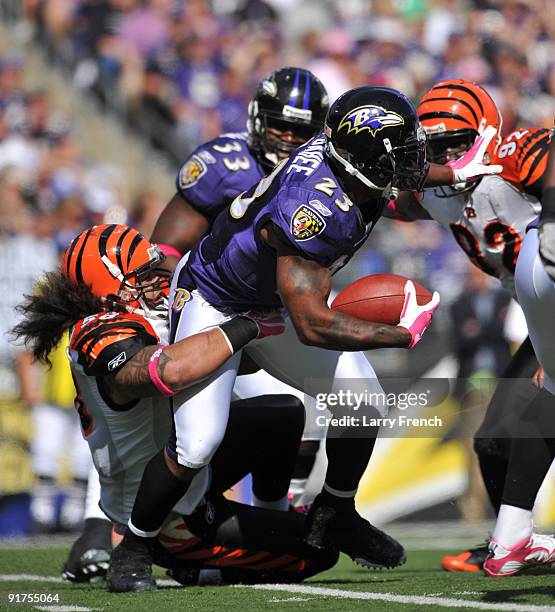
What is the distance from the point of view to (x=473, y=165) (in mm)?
4336

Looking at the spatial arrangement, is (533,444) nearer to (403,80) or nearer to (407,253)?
(407,253)

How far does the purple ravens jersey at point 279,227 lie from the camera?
3588 millimetres

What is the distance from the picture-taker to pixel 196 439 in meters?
3.81

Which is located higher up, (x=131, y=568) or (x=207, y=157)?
(x=207, y=157)

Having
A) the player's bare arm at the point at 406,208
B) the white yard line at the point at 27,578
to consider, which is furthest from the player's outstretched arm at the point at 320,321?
the white yard line at the point at 27,578

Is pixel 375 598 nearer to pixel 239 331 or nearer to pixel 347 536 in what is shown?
pixel 347 536

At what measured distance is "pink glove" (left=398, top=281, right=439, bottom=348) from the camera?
3.62 meters

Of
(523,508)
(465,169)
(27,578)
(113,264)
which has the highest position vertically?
(465,169)

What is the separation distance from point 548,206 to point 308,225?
786 millimetres

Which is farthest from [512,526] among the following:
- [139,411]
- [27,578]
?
[27,578]

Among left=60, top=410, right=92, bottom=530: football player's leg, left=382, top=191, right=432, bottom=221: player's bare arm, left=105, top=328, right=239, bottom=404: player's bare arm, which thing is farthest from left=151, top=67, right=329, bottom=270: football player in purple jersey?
left=60, top=410, right=92, bottom=530: football player's leg

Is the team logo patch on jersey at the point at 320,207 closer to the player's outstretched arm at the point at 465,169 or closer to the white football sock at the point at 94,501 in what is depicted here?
the player's outstretched arm at the point at 465,169

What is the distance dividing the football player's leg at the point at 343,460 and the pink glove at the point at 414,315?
481 millimetres

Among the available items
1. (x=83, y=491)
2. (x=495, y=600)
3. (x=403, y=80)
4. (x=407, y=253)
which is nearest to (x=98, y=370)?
(x=495, y=600)
